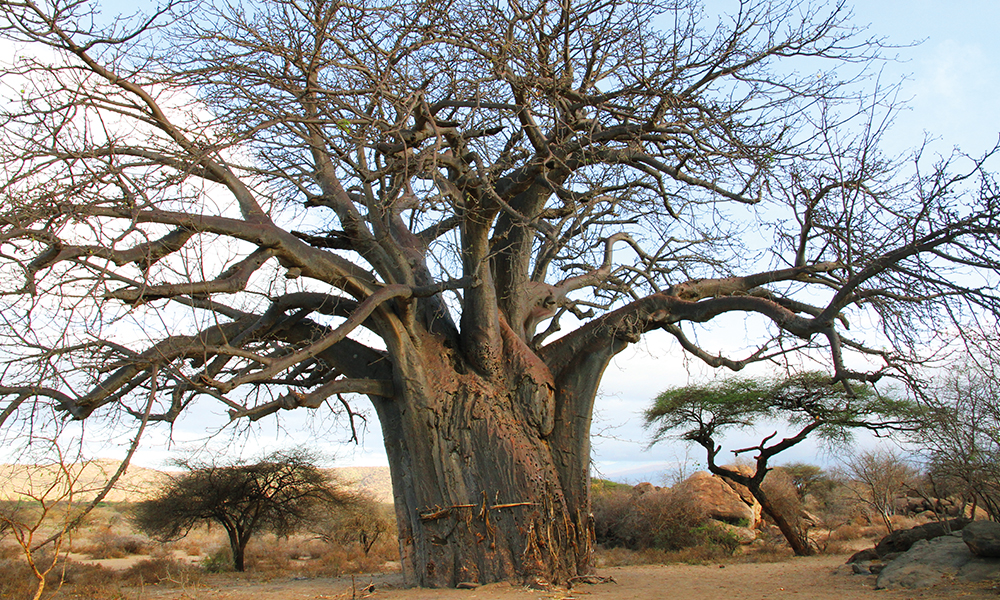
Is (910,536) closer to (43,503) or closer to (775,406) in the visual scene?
(775,406)

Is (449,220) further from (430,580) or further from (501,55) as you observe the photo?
(430,580)

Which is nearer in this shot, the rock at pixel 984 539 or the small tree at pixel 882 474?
the rock at pixel 984 539

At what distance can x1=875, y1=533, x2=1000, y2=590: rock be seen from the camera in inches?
214

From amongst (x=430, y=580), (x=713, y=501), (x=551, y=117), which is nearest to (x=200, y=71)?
(x=551, y=117)

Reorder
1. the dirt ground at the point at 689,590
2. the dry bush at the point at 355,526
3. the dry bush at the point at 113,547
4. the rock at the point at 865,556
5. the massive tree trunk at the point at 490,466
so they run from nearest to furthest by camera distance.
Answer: the dirt ground at the point at 689,590 < the massive tree trunk at the point at 490,466 < the rock at the point at 865,556 < the dry bush at the point at 355,526 < the dry bush at the point at 113,547

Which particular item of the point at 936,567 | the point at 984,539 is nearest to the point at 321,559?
the point at 936,567

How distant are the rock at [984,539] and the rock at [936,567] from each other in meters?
0.07

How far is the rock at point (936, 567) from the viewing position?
543cm

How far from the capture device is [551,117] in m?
5.34

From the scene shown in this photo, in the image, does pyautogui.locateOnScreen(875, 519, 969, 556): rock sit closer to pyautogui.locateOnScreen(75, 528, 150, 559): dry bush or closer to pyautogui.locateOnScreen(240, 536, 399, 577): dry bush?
pyautogui.locateOnScreen(240, 536, 399, 577): dry bush

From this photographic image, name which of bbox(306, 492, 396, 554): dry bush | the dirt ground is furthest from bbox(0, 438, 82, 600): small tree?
bbox(306, 492, 396, 554): dry bush

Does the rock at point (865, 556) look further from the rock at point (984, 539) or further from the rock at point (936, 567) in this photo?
the rock at point (984, 539)

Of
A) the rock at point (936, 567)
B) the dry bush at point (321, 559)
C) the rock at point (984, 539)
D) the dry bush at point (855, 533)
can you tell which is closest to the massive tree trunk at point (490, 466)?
the rock at point (936, 567)

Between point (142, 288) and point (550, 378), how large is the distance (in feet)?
12.2
